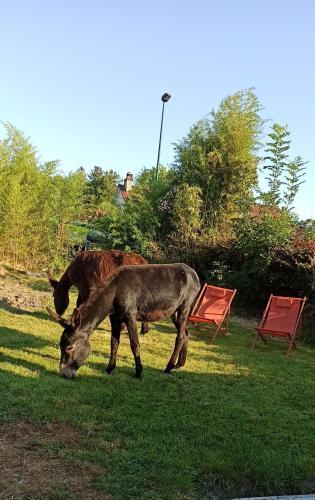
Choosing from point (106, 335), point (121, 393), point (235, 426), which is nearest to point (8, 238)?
point (106, 335)

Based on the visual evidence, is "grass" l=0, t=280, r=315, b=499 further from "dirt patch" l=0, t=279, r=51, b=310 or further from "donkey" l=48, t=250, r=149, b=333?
"dirt patch" l=0, t=279, r=51, b=310

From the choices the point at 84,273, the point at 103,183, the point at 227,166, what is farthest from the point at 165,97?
the point at 103,183

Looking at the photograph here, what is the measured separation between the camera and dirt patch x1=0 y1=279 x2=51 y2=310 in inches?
387

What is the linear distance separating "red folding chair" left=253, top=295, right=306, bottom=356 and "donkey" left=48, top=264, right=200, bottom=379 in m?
2.81

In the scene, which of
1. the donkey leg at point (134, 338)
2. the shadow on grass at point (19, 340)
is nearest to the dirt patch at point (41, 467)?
the donkey leg at point (134, 338)

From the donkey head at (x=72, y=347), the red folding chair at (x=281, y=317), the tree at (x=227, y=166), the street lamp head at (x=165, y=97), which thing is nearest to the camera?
the donkey head at (x=72, y=347)

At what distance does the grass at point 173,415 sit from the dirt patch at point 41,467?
5cm

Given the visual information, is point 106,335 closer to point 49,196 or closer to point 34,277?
point 34,277

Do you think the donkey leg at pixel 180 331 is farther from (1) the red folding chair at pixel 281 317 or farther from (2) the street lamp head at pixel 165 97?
(2) the street lamp head at pixel 165 97

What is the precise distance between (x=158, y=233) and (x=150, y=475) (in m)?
12.3

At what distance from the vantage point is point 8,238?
15.1 meters

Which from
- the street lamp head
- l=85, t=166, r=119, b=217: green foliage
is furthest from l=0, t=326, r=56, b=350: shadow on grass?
l=85, t=166, r=119, b=217: green foliage

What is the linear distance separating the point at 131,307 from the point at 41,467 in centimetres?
272

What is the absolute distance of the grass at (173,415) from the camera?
350 cm
